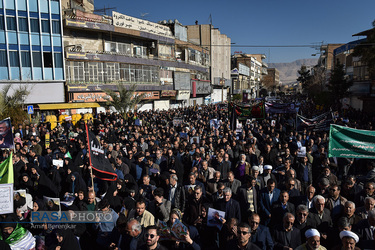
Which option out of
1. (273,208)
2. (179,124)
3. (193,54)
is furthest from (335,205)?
(193,54)

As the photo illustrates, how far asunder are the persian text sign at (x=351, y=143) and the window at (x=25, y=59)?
27809mm

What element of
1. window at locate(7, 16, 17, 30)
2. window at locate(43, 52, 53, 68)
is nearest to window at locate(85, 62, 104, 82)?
window at locate(43, 52, 53, 68)

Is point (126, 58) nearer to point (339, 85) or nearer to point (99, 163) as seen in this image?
point (339, 85)

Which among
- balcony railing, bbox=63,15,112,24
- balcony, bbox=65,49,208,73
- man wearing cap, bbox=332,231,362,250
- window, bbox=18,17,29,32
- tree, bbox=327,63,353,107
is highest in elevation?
balcony railing, bbox=63,15,112,24

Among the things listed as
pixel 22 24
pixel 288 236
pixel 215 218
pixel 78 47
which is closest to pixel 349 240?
pixel 288 236

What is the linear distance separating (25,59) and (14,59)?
2.89 ft

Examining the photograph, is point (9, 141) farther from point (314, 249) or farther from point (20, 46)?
point (20, 46)

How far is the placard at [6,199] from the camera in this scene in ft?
17.6

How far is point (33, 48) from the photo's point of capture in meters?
27.7

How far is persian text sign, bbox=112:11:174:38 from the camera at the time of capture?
112 feet

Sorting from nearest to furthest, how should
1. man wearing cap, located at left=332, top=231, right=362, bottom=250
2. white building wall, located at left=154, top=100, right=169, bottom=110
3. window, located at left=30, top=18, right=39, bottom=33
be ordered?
1. man wearing cap, located at left=332, top=231, right=362, bottom=250
2. window, located at left=30, top=18, right=39, bottom=33
3. white building wall, located at left=154, top=100, right=169, bottom=110

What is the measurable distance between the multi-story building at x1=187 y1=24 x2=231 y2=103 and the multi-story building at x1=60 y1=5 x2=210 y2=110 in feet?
35.5

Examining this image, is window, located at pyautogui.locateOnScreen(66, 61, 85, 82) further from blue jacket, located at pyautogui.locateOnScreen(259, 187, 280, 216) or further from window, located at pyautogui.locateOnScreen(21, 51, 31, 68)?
blue jacket, located at pyautogui.locateOnScreen(259, 187, 280, 216)

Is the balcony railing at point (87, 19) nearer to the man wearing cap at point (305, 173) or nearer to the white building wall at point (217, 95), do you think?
the man wearing cap at point (305, 173)
